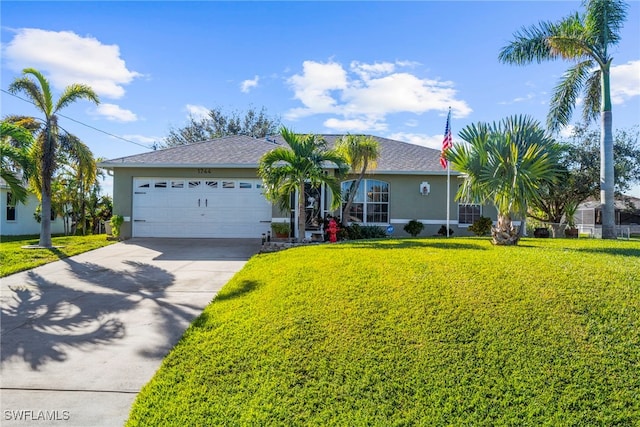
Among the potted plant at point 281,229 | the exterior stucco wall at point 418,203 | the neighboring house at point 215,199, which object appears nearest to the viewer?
the potted plant at point 281,229

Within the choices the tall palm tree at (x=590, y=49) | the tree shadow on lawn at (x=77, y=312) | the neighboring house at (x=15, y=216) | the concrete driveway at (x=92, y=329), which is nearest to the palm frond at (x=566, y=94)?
the tall palm tree at (x=590, y=49)

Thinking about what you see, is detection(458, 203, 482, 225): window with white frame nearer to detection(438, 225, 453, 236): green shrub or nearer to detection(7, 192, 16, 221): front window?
detection(438, 225, 453, 236): green shrub

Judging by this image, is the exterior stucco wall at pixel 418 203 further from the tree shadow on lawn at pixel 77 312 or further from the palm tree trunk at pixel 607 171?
the tree shadow on lawn at pixel 77 312

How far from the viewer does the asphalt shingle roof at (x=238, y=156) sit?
46.5 ft

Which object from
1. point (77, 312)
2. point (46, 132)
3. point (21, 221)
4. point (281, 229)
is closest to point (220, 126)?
point (21, 221)

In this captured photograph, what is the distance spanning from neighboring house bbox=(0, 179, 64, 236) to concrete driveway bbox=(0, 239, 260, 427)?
1278cm

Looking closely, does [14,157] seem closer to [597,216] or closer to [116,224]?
[116,224]

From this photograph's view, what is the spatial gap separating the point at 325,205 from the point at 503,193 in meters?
7.45

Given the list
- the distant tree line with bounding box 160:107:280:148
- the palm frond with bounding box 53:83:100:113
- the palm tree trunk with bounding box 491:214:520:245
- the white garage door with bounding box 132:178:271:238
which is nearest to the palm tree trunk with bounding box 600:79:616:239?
the palm tree trunk with bounding box 491:214:520:245

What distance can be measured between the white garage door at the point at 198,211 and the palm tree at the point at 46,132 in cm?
272

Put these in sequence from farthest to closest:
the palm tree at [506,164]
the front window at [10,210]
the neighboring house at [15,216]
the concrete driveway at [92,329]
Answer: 1. the front window at [10,210]
2. the neighboring house at [15,216]
3. the palm tree at [506,164]
4. the concrete driveway at [92,329]

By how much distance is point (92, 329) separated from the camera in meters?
5.30

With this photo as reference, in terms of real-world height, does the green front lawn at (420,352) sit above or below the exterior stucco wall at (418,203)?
below

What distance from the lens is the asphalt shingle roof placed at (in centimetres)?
1418
